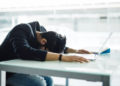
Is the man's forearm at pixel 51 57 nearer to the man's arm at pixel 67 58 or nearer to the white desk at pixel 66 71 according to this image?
the man's arm at pixel 67 58

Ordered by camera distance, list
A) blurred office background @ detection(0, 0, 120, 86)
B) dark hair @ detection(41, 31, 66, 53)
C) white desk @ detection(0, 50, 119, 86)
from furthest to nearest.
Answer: blurred office background @ detection(0, 0, 120, 86) < dark hair @ detection(41, 31, 66, 53) < white desk @ detection(0, 50, 119, 86)

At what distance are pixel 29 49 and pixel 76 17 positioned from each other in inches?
44.6

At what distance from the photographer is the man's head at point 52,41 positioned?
1.40 metres

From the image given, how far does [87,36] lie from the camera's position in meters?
2.27

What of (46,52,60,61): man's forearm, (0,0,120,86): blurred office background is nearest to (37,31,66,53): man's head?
(46,52,60,61): man's forearm

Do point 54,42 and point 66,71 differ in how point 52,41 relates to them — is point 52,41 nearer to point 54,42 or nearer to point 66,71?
point 54,42

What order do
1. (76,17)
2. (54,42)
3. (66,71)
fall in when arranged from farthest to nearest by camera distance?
(76,17)
(54,42)
(66,71)

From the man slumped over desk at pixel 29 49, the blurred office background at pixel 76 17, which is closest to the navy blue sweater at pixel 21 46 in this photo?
the man slumped over desk at pixel 29 49

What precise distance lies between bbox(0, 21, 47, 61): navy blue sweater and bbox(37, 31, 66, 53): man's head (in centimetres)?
7

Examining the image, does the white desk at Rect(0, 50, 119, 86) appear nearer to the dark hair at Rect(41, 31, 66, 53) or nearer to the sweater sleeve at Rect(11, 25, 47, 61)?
the sweater sleeve at Rect(11, 25, 47, 61)

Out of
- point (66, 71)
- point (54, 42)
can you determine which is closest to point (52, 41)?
point (54, 42)

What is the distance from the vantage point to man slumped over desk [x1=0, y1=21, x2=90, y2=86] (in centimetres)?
127

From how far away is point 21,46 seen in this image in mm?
1262

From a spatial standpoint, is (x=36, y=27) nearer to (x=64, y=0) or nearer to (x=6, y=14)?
(x=64, y=0)
